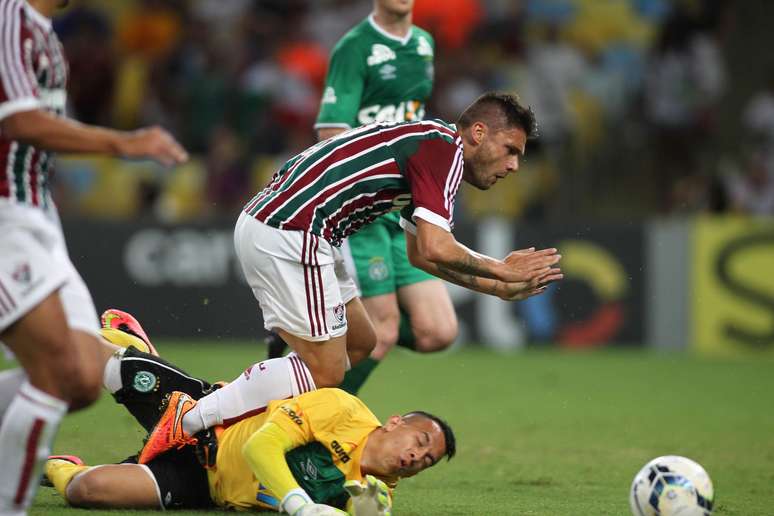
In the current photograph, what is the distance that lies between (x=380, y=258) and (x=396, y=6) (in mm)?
1597

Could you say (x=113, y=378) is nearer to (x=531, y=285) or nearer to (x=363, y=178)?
(x=363, y=178)

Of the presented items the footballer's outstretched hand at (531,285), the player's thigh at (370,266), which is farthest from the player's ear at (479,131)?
the player's thigh at (370,266)

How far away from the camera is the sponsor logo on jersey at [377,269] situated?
772 cm

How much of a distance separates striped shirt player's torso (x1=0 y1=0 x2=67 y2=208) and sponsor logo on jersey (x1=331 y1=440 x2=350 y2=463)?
63.3 inches

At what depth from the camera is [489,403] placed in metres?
9.99

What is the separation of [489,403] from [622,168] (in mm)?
6836

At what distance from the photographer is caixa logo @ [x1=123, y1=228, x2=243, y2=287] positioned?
13688mm

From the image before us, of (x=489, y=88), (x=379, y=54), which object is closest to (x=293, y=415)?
(x=379, y=54)

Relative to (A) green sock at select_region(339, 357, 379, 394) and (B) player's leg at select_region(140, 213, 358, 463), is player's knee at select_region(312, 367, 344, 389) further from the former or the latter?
(A) green sock at select_region(339, 357, 379, 394)

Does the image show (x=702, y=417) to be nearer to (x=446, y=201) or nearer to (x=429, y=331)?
(x=429, y=331)

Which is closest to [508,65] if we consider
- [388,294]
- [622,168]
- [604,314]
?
[622,168]

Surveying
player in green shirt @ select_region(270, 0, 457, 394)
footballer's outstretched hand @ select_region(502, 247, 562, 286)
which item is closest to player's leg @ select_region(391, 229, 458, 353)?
player in green shirt @ select_region(270, 0, 457, 394)

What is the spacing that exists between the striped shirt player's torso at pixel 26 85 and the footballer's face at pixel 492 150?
198 centimetres

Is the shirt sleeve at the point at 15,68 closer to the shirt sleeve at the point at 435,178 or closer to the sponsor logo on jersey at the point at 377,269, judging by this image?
the shirt sleeve at the point at 435,178
